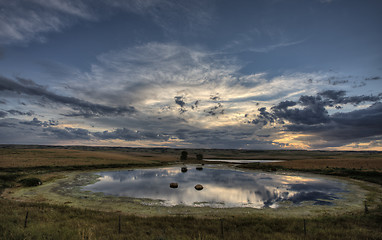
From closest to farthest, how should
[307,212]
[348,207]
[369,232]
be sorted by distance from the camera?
[369,232]
[307,212]
[348,207]

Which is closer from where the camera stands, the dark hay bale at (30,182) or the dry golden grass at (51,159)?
the dark hay bale at (30,182)

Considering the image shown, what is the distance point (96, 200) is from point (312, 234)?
973 inches

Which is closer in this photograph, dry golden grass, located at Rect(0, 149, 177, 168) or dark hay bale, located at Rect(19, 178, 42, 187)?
dark hay bale, located at Rect(19, 178, 42, 187)

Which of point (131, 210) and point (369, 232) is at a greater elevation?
point (369, 232)

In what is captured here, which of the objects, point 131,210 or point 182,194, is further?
point 182,194

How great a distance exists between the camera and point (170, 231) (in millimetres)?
14117

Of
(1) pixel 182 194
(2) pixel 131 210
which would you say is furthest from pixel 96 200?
(1) pixel 182 194

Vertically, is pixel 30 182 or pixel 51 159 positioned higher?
pixel 51 159

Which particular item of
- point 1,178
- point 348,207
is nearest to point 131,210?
point 348,207

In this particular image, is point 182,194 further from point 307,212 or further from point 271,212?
point 307,212

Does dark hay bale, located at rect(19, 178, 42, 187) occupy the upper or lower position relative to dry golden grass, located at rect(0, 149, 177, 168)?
lower

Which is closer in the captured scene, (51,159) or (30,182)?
(30,182)

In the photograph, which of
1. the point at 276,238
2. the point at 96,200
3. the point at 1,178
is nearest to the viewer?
the point at 276,238

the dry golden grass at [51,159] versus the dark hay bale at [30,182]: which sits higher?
the dry golden grass at [51,159]
